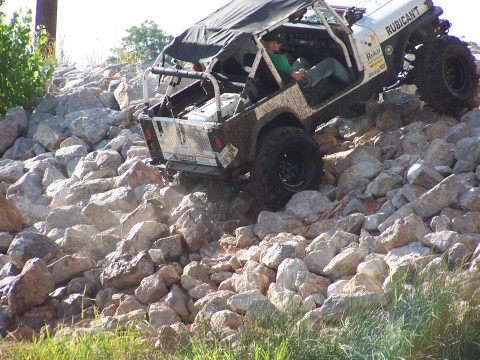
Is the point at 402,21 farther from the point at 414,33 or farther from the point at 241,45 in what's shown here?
the point at 241,45

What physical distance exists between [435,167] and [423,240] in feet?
5.21

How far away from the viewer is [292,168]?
11086 mm

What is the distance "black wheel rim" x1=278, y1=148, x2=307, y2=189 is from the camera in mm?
11031

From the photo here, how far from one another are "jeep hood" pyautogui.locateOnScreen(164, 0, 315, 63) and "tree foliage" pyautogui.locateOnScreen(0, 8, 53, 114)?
4035mm

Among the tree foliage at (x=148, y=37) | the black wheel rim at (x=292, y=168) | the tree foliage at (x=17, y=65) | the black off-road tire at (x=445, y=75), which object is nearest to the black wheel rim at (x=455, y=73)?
the black off-road tire at (x=445, y=75)

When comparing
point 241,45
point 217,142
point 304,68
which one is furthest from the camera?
point 304,68

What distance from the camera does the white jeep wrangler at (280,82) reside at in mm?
10727

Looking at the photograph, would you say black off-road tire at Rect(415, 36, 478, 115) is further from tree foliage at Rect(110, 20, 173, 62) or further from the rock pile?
tree foliage at Rect(110, 20, 173, 62)

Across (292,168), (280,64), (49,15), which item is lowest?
(292,168)

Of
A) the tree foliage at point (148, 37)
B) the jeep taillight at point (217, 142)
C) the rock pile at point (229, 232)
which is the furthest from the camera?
the tree foliage at point (148, 37)

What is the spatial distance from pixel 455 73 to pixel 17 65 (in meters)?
6.00

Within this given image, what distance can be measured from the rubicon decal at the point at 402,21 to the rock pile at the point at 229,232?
93cm

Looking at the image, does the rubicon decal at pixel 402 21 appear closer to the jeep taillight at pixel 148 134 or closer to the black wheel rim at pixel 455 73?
the black wheel rim at pixel 455 73

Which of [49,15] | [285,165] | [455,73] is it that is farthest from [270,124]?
[49,15]
